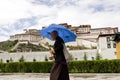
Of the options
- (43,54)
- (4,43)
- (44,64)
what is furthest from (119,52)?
(4,43)

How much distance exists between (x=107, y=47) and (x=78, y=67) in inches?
1588

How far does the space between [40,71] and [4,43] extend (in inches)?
5575

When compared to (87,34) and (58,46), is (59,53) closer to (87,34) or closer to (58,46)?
(58,46)

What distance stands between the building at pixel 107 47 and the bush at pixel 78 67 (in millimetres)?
30024

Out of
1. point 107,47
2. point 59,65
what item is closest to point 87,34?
point 107,47

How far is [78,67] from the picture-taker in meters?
34.5

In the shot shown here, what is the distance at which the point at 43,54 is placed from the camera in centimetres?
8031

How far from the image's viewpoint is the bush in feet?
104

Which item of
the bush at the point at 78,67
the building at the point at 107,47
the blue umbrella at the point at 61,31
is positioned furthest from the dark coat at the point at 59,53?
the building at the point at 107,47

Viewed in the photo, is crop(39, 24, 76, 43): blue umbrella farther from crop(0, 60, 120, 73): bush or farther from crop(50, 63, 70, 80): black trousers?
crop(0, 60, 120, 73): bush

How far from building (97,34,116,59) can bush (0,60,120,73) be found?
30.0 meters

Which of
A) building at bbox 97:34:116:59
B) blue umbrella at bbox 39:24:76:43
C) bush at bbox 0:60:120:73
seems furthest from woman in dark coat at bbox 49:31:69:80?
building at bbox 97:34:116:59

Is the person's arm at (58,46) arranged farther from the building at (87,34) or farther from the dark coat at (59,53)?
the building at (87,34)

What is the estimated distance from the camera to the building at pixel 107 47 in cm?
6806
